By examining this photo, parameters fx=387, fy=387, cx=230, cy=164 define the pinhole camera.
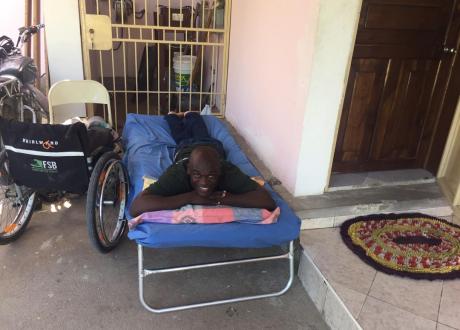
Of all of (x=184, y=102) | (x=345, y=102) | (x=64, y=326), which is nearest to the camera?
(x=64, y=326)

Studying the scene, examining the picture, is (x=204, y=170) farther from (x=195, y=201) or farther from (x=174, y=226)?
(x=174, y=226)

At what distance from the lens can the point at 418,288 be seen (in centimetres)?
191

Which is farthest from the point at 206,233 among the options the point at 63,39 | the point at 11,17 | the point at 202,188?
the point at 11,17

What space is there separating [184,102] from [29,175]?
2340 mm

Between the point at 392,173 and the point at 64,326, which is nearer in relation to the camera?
the point at 64,326

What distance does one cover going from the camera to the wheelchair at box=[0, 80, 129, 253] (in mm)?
2014

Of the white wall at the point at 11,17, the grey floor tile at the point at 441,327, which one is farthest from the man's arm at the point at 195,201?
the white wall at the point at 11,17

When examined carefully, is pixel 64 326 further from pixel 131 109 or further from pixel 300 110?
pixel 131 109

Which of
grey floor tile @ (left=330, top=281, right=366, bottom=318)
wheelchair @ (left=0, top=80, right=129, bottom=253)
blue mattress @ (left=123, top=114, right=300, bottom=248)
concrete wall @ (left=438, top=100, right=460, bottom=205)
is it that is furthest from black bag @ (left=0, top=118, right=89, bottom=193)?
concrete wall @ (left=438, top=100, right=460, bottom=205)

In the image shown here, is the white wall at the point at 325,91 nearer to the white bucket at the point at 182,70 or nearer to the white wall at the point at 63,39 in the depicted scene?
the white bucket at the point at 182,70

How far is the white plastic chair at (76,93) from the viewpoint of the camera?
2885 millimetres

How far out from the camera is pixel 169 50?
390 cm

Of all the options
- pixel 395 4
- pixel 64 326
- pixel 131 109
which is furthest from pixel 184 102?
pixel 64 326

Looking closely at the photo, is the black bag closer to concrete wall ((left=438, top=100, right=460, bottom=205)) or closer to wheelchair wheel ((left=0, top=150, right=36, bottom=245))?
wheelchair wheel ((left=0, top=150, right=36, bottom=245))
